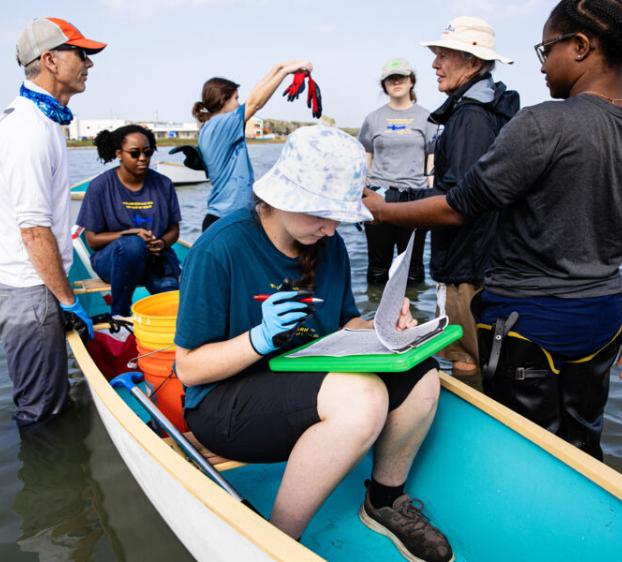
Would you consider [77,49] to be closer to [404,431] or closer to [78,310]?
[78,310]

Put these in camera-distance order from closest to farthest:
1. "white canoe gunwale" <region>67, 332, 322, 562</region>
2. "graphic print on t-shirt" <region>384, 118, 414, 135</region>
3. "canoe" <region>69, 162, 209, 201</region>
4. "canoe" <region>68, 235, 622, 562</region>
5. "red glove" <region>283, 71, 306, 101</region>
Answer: "white canoe gunwale" <region>67, 332, 322, 562</region>
"canoe" <region>68, 235, 622, 562</region>
"red glove" <region>283, 71, 306, 101</region>
"graphic print on t-shirt" <region>384, 118, 414, 135</region>
"canoe" <region>69, 162, 209, 201</region>

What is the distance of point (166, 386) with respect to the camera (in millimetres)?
2744

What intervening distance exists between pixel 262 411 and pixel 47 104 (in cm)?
200

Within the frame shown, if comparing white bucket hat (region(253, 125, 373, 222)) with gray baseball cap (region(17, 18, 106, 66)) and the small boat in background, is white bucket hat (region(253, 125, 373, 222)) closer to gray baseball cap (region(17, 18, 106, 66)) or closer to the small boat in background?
gray baseball cap (region(17, 18, 106, 66))

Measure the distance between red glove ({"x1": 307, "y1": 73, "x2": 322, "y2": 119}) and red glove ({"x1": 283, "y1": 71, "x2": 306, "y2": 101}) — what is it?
0.06 m

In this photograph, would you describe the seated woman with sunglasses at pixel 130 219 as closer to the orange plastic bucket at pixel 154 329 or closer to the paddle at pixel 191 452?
the orange plastic bucket at pixel 154 329

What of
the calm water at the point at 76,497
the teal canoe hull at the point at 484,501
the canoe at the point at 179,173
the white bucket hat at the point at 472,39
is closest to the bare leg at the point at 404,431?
the teal canoe hull at the point at 484,501

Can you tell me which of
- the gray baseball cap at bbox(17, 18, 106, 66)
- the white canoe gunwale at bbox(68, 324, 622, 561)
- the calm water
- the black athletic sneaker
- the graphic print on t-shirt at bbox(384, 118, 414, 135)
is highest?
the gray baseball cap at bbox(17, 18, 106, 66)

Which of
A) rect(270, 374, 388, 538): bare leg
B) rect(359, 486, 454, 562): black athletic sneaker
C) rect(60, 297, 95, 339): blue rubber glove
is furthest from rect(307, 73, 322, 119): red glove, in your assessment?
rect(359, 486, 454, 562): black athletic sneaker

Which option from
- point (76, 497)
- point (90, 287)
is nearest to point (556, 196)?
point (76, 497)

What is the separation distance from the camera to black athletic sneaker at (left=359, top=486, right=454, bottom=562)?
1.97 meters

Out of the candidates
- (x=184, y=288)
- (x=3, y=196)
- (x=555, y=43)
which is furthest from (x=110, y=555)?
(x=555, y=43)

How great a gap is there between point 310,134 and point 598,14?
999 mm

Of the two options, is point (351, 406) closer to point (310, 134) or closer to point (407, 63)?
point (310, 134)
